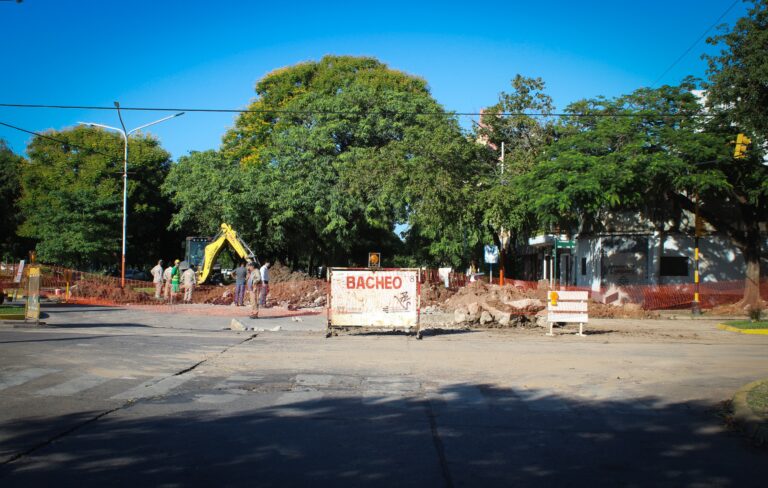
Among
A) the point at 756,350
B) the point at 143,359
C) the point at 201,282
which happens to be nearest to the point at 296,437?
the point at 143,359

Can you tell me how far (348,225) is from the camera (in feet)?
128

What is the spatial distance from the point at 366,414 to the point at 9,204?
60.7 m

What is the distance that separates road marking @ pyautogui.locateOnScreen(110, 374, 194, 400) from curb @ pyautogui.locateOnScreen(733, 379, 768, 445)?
686cm

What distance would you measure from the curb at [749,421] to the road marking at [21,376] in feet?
A: 29.0

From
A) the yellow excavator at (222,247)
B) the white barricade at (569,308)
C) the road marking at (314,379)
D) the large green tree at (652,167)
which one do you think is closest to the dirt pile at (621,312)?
the large green tree at (652,167)

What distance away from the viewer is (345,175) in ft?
120

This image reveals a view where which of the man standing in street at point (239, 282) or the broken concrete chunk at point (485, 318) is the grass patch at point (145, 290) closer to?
the man standing in street at point (239, 282)

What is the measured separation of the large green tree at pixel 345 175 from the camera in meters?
31.8

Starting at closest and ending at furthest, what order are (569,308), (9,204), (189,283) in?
1. (569,308)
2. (189,283)
3. (9,204)

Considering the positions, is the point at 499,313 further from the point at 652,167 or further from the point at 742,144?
the point at 742,144

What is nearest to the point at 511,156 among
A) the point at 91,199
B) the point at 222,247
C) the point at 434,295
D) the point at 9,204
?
the point at 434,295

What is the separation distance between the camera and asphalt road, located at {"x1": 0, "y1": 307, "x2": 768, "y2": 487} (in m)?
5.66

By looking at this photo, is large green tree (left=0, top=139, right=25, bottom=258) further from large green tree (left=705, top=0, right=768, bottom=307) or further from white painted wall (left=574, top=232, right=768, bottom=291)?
large green tree (left=705, top=0, right=768, bottom=307)

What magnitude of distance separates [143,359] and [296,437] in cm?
620
